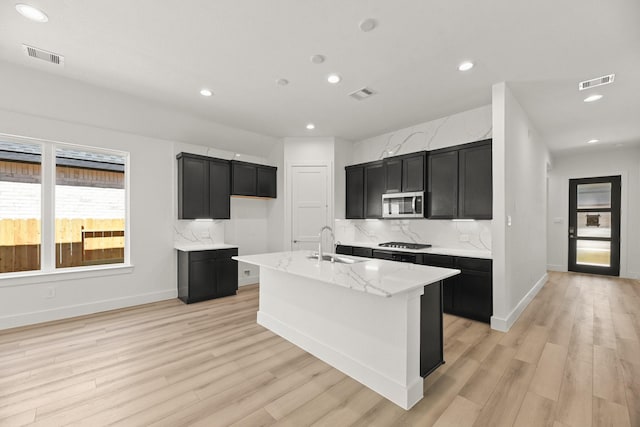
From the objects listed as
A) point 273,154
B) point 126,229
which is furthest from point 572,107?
point 126,229

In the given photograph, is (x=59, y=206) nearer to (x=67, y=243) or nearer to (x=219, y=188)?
(x=67, y=243)

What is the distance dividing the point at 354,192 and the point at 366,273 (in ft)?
11.0

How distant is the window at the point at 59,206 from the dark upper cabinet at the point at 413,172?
4442mm

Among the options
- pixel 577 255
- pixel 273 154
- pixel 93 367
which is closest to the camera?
pixel 93 367

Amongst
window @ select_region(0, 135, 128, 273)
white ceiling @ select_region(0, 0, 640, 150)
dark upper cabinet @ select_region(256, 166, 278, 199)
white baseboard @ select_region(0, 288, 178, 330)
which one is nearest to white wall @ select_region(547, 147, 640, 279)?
white ceiling @ select_region(0, 0, 640, 150)

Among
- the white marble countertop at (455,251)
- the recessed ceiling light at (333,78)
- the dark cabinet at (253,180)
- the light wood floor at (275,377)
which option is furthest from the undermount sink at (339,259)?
the dark cabinet at (253,180)

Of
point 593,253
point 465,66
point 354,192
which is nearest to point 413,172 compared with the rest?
point 354,192

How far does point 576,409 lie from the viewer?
1995mm

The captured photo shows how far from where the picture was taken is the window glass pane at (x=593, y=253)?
20.8ft

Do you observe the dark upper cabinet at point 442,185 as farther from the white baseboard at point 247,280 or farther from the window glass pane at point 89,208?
the window glass pane at point 89,208

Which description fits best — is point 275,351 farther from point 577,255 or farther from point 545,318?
point 577,255

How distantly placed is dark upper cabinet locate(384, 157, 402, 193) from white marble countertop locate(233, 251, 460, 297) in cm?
221

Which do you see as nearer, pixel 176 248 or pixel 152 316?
pixel 152 316

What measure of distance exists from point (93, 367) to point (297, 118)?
3.94 meters
